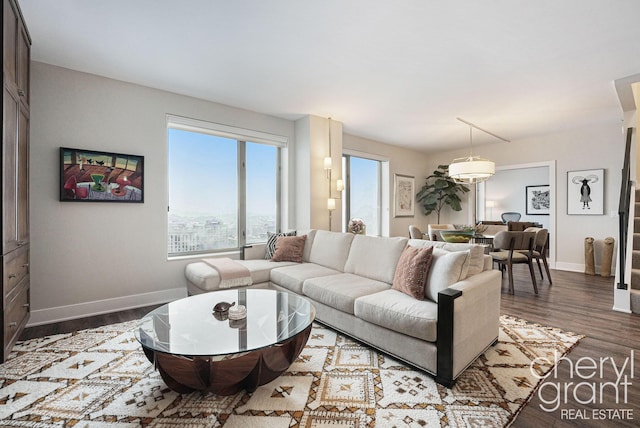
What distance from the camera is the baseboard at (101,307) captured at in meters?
3.08

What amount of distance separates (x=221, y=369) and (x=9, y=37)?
2693mm

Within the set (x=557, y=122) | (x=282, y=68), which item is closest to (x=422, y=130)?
(x=557, y=122)

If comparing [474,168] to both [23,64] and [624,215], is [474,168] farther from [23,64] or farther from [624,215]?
[23,64]

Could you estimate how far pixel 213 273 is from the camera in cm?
330

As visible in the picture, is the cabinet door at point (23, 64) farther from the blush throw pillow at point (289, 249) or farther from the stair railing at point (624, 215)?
the stair railing at point (624, 215)

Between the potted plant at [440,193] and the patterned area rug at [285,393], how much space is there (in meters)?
4.93

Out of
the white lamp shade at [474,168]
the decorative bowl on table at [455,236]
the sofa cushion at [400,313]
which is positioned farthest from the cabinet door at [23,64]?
the white lamp shade at [474,168]

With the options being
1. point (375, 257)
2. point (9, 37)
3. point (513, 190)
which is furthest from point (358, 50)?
point (513, 190)

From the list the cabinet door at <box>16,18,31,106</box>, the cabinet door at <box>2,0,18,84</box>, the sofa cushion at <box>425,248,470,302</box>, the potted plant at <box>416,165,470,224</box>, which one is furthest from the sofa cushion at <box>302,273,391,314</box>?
the potted plant at <box>416,165,470,224</box>

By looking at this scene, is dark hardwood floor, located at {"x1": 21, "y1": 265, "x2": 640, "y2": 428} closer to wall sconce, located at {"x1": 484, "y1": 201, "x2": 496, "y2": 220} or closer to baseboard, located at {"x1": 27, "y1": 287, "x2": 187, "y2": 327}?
baseboard, located at {"x1": 27, "y1": 287, "x2": 187, "y2": 327}

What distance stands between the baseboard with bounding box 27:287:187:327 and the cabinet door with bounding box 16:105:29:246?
0.91 metres

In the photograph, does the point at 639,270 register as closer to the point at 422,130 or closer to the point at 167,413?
the point at 422,130

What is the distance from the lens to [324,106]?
4.36 m

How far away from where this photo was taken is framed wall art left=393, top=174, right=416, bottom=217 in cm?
686
